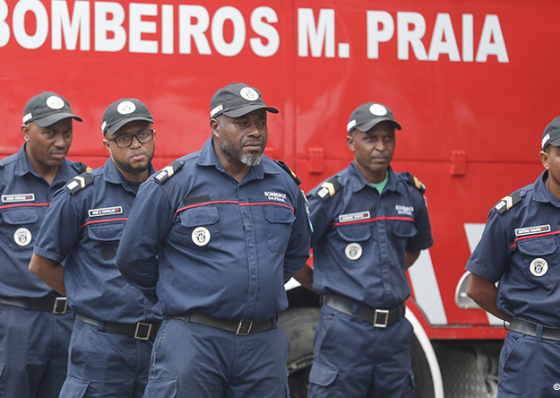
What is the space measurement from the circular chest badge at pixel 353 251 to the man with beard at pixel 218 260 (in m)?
0.86

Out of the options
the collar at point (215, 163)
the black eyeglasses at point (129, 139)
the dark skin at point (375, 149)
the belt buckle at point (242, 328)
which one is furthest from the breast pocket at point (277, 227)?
the dark skin at point (375, 149)

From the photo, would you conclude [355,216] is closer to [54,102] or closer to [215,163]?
[215,163]

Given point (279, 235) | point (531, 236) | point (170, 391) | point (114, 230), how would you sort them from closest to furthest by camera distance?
point (170, 391) → point (279, 235) → point (531, 236) → point (114, 230)

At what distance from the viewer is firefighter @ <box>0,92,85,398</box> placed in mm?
3373

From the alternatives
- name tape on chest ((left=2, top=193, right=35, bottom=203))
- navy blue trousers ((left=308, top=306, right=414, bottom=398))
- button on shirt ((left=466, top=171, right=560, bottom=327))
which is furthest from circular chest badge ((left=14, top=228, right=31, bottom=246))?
button on shirt ((left=466, top=171, right=560, bottom=327))

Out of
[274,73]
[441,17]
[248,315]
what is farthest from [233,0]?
[248,315]

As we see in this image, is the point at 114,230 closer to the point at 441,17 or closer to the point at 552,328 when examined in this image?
the point at 552,328

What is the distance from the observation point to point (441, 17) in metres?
4.04

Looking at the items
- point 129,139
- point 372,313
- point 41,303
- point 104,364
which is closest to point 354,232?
point 372,313

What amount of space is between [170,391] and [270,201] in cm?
88

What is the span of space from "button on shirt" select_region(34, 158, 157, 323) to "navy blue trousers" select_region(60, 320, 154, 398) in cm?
11

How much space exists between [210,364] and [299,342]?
1639mm

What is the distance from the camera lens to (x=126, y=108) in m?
3.17

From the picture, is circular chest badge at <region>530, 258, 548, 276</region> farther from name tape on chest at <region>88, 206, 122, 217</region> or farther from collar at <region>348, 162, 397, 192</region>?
name tape on chest at <region>88, 206, 122, 217</region>
